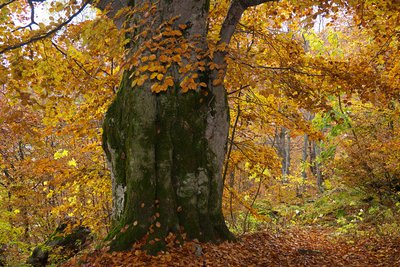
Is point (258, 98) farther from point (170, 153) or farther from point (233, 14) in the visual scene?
point (170, 153)

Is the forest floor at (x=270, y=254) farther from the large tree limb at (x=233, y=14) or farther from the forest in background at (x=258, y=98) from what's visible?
the large tree limb at (x=233, y=14)

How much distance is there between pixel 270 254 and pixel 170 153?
2.55 metres

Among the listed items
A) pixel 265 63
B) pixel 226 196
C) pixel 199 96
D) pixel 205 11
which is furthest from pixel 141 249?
pixel 265 63

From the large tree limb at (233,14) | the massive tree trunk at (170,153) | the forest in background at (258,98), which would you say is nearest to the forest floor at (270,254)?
the massive tree trunk at (170,153)

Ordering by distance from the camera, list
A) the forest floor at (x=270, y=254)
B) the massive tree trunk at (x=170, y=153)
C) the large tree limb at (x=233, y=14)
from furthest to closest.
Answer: the large tree limb at (x=233, y=14) < the massive tree trunk at (x=170, y=153) < the forest floor at (x=270, y=254)

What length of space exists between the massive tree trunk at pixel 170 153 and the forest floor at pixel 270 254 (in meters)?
0.25

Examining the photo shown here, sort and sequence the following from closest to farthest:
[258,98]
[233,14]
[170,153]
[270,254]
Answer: [170,153] < [233,14] < [270,254] < [258,98]

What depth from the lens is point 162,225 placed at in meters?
5.41

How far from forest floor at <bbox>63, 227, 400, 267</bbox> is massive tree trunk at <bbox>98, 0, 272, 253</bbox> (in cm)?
25

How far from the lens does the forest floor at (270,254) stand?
5.02 m

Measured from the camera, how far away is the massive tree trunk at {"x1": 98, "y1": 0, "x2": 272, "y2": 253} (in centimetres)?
547

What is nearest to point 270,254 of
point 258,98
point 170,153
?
point 170,153

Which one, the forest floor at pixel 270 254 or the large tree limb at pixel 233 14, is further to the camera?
the large tree limb at pixel 233 14

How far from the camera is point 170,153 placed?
5.65m
